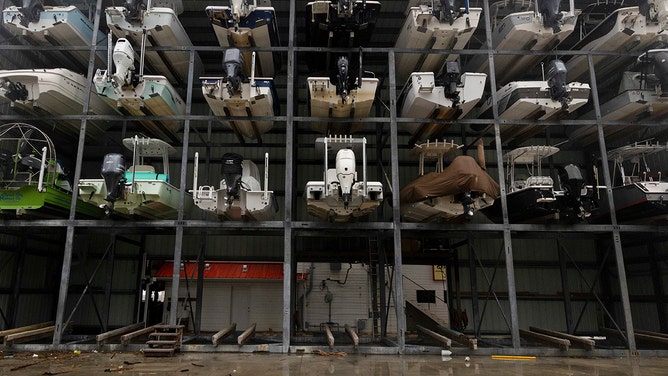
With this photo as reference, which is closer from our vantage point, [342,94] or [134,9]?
[342,94]

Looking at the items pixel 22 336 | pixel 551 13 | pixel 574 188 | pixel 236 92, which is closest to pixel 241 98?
pixel 236 92

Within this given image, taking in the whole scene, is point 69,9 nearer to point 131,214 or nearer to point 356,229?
point 131,214

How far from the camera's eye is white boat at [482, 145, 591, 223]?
25.6 ft

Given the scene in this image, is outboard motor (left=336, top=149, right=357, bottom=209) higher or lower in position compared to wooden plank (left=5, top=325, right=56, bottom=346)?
higher

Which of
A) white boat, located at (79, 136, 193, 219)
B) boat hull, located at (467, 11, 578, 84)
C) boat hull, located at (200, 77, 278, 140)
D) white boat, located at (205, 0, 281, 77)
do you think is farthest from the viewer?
boat hull, located at (467, 11, 578, 84)

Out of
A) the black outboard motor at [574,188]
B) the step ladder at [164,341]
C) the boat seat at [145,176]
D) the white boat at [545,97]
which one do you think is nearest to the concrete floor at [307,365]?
the step ladder at [164,341]

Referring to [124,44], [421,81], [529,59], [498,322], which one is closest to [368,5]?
[421,81]

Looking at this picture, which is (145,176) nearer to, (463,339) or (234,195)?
(234,195)

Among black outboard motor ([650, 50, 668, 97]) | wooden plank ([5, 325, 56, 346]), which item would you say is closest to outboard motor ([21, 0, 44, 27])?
wooden plank ([5, 325, 56, 346])

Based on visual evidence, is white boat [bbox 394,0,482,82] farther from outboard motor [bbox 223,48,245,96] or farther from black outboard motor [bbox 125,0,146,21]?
black outboard motor [bbox 125,0,146,21]

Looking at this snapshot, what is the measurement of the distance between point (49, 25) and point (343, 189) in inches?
299

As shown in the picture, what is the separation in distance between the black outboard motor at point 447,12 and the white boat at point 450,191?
8.98 ft

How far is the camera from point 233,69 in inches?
307

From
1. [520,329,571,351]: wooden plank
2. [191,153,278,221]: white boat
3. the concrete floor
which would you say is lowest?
the concrete floor
